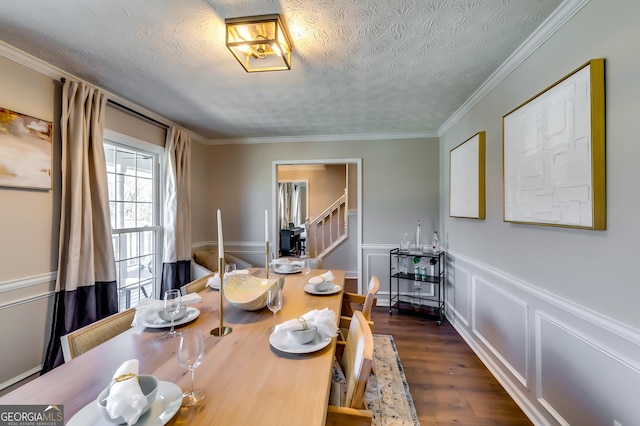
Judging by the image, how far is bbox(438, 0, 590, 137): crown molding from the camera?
56.7 inches

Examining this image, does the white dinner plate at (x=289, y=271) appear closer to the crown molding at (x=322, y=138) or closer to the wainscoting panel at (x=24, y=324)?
the wainscoting panel at (x=24, y=324)

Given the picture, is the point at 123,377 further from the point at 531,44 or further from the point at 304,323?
the point at 531,44

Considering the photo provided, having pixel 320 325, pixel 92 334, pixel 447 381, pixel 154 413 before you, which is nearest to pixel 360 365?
pixel 320 325

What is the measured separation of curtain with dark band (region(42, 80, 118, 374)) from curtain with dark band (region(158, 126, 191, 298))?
2.77 feet

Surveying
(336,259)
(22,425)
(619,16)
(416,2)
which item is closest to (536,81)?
(619,16)

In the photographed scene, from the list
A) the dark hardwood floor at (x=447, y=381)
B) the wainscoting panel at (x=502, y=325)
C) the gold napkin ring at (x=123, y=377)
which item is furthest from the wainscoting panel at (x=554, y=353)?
the gold napkin ring at (x=123, y=377)

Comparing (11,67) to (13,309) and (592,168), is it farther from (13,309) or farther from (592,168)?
(592,168)

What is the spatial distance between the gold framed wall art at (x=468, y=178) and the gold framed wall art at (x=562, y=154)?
0.50 meters

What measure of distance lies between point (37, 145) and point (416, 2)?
2.67 meters

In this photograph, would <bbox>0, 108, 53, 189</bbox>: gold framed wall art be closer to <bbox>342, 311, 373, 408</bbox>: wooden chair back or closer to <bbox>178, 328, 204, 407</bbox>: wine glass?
<bbox>178, 328, 204, 407</bbox>: wine glass

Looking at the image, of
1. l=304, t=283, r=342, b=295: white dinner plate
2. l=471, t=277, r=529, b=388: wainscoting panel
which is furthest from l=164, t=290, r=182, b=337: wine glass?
l=471, t=277, r=529, b=388: wainscoting panel

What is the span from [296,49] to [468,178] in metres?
2.06

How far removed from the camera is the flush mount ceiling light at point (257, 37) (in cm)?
153

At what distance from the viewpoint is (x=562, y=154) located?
4.89 ft
